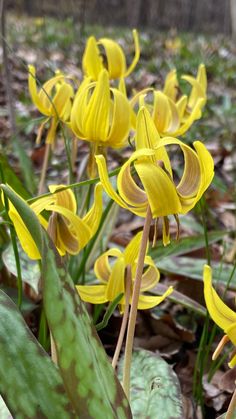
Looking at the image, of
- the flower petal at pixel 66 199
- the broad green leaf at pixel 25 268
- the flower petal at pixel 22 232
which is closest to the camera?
the flower petal at pixel 22 232

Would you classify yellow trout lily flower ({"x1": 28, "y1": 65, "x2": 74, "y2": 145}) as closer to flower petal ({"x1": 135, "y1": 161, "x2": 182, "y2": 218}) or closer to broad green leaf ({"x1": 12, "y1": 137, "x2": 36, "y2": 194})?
broad green leaf ({"x1": 12, "y1": 137, "x2": 36, "y2": 194})

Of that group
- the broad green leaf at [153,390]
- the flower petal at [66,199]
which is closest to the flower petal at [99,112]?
the flower petal at [66,199]

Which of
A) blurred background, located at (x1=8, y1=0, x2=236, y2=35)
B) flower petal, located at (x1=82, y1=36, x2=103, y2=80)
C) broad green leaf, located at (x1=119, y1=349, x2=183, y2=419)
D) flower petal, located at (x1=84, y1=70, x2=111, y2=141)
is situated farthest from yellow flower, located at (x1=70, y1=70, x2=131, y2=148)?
blurred background, located at (x1=8, y1=0, x2=236, y2=35)

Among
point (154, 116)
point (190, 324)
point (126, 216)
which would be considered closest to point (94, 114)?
point (154, 116)

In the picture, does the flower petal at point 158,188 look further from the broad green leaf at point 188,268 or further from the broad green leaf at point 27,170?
the broad green leaf at point 27,170

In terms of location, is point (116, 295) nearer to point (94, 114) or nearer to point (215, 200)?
point (94, 114)

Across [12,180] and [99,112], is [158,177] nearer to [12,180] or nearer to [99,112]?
[99,112]
